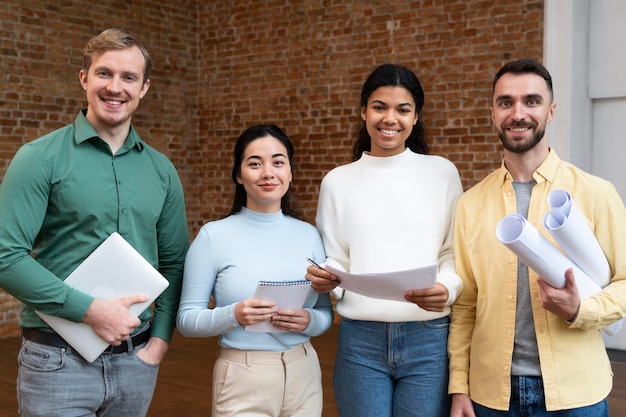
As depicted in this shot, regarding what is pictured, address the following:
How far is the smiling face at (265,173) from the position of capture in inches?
92.2

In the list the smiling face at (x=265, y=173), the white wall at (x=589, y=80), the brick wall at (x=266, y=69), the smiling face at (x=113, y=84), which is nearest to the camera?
the smiling face at (x=113, y=84)

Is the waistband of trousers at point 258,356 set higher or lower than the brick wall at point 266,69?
lower

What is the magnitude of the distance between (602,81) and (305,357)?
4218 millimetres

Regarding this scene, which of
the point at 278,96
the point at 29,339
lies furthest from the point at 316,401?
the point at 278,96

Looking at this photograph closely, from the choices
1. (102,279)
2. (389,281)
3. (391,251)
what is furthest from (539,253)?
(102,279)

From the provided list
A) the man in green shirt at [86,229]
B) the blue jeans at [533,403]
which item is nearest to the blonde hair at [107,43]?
the man in green shirt at [86,229]

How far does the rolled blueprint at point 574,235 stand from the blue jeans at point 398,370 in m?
0.51

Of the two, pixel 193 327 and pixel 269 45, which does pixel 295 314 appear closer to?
pixel 193 327

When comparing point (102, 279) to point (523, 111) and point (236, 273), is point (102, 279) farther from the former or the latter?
point (523, 111)

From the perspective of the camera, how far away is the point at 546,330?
2084 mm

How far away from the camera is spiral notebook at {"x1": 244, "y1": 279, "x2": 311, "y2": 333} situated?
2.14 metres

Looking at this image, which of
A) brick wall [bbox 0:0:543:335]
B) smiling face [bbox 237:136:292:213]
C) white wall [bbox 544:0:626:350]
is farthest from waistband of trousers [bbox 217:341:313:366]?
white wall [bbox 544:0:626:350]

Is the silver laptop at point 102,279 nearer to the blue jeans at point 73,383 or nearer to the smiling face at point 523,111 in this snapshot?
the blue jeans at point 73,383

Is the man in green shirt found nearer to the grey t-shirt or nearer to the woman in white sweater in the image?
the woman in white sweater
